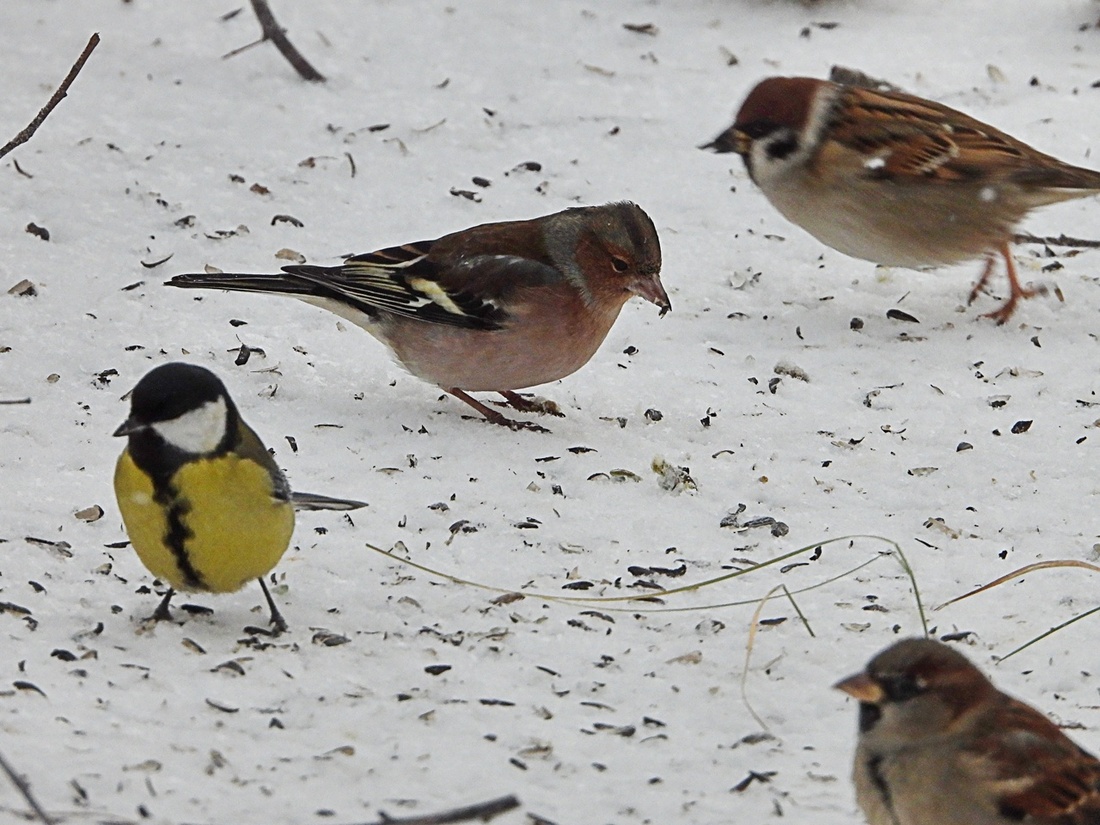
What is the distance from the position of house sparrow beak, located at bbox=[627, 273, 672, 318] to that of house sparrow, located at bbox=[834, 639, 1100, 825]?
259 cm

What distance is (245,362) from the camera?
19.4ft

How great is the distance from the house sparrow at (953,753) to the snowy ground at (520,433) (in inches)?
11.1

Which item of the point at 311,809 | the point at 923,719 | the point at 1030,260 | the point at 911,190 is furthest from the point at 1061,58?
the point at 311,809

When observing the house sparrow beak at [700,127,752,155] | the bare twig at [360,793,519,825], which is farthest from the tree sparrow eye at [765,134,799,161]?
the bare twig at [360,793,519,825]

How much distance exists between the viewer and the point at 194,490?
393 cm

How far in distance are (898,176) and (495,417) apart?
1.96m

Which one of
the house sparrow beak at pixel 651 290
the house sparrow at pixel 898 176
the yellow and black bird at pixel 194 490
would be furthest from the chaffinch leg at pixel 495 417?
the yellow and black bird at pixel 194 490

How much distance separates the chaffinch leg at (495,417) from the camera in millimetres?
5730

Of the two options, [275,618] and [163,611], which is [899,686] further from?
[163,611]

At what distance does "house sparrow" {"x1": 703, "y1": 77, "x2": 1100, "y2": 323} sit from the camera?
20.9 feet

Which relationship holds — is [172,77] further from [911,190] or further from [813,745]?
[813,745]

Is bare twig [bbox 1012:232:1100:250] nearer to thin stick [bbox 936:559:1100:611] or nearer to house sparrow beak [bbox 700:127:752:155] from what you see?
house sparrow beak [bbox 700:127:752:155]

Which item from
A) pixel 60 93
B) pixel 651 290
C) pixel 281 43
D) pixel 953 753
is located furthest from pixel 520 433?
pixel 281 43

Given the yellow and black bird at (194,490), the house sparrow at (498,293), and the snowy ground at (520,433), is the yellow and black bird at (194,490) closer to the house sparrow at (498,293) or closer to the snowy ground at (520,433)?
the snowy ground at (520,433)
